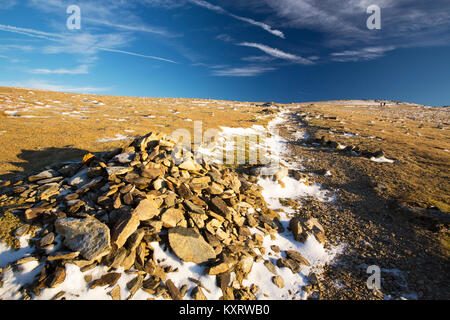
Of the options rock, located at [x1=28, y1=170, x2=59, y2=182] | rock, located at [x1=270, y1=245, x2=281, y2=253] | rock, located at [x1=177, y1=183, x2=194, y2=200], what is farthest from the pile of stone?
rock, located at [x1=270, y1=245, x2=281, y2=253]

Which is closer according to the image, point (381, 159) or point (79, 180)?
point (79, 180)

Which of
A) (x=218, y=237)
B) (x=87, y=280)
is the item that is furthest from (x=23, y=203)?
(x=218, y=237)

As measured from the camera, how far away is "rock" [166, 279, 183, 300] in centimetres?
582

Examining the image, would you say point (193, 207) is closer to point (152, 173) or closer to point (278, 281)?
point (152, 173)

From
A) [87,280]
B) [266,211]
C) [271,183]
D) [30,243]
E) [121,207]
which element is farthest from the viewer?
[271,183]

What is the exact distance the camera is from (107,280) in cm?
559

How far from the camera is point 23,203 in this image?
7.72 meters

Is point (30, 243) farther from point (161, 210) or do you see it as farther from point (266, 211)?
point (266, 211)

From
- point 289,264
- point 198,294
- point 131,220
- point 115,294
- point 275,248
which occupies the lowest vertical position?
point 289,264

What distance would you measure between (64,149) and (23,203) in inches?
511

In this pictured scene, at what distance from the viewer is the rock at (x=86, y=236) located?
5.90 metres

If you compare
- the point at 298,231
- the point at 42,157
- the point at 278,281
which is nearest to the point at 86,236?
the point at 278,281

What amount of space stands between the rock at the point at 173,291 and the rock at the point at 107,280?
157 cm

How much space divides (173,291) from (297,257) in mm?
5625
